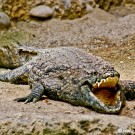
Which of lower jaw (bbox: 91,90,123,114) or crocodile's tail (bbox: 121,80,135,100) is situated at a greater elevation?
lower jaw (bbox: 91,90,123,114)

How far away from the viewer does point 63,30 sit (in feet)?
29.1

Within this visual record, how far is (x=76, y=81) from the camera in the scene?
4906mm

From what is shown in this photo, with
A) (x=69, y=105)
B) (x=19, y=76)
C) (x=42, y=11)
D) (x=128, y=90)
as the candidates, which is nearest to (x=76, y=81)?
(x=69, y=105)

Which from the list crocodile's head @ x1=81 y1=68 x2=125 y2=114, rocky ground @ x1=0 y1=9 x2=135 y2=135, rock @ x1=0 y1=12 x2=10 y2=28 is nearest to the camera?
rocky ground @ x1=0 y1=9 x2=135 y2=135

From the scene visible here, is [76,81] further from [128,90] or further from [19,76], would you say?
[19,76]

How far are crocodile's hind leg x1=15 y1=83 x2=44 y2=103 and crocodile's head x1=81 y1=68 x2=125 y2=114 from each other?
0.54 m

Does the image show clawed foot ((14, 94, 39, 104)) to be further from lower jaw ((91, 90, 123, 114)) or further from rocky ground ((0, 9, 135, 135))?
lower jaw ((91, 90, 123, 114))

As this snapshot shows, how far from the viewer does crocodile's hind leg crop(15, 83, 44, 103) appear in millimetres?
4977

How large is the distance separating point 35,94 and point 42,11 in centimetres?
437

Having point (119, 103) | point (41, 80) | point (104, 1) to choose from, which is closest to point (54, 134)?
point (119, 103)

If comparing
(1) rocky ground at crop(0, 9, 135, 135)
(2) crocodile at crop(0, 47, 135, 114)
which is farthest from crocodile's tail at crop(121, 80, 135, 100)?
(1) rocky ground at crop(0, 9, 135, 135)

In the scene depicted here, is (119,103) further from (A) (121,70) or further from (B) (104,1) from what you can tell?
(B) (104,1)

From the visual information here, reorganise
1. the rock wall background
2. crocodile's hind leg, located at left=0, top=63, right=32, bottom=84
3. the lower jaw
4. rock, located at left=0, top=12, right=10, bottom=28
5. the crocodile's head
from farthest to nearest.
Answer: the rock wall background < rock, located at left=0, top=12, right=10, bottom=28 < crocodile's hind leg, located at left=0, top=63, right=32, bottom=84 < the crocodile's head < the lower jaw

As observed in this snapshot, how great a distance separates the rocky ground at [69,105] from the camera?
3.98 meters
